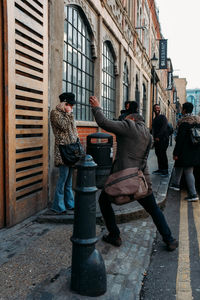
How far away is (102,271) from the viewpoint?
2.55m

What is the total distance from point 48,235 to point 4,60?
7.90ft

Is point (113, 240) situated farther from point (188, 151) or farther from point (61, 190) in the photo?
point (188, 151)

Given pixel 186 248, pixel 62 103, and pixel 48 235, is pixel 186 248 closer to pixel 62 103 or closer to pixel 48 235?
pixel 48 235

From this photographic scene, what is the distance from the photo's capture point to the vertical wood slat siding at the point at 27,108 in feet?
13.4

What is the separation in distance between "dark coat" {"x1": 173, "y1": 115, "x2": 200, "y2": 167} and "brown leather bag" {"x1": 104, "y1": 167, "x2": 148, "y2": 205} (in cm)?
316

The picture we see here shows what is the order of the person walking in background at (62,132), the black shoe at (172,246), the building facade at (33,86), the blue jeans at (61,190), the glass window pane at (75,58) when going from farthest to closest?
1. the glass window pane at (75,58)
2. the blue jeans at (61,190)
3. the person walking in background at (62,132)
4. the building facade at (33,86)
5. the black shoe at (172,246)

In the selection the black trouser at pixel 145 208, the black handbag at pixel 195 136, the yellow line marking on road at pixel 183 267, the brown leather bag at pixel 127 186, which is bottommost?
the yellow line marking on road at pixel 183 267

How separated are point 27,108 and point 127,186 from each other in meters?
2.29

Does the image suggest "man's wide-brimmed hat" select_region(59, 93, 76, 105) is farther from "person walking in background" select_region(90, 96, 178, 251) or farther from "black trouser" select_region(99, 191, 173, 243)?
"black trouser" select_region(99, 191, 173, 243)

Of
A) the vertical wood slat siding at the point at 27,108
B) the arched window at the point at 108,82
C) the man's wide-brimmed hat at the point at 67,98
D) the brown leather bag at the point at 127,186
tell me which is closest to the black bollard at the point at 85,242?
the brown leather bag at the point at 127,186

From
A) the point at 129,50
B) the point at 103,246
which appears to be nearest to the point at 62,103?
the point at 103,246

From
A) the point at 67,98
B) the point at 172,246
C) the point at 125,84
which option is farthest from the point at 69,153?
the point at 125,84

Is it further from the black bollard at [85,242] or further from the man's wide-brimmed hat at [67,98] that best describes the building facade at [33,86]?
the black bollard at [85,242]

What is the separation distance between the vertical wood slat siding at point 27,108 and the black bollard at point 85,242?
187cm
